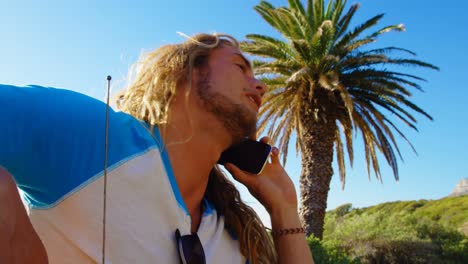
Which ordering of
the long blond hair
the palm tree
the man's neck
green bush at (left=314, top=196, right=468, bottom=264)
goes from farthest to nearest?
green bush at (left=314, top=196, right=468, bottom=264), the palm tree, the long blond hair, the man's neck

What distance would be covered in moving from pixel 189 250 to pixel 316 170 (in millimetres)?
12747

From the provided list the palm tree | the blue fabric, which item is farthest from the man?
the palm tree

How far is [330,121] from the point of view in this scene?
14.6m

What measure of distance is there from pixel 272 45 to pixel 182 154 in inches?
489

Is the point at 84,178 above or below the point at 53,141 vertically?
below

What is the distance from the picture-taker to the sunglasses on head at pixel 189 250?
185cm

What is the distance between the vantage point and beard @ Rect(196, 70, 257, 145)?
2.42 m

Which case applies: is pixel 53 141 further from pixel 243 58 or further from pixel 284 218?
pixel 284 218

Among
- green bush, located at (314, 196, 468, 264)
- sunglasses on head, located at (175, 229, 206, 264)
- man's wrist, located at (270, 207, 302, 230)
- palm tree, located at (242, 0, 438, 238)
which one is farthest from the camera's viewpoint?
green bush, located at (314, 196, 468, 264)

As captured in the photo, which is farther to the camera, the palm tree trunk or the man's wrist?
the palm tree trunk

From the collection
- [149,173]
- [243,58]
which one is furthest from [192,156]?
[243,58]

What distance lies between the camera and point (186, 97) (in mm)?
2420

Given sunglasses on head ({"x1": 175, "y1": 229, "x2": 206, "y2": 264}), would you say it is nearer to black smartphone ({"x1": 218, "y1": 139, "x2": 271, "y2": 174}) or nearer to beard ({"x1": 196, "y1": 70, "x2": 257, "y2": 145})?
beard ({"x1": 196, "y1": 70, "x2": 257, "y2": 145})

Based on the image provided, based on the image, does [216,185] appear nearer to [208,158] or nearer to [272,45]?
[208,158]
